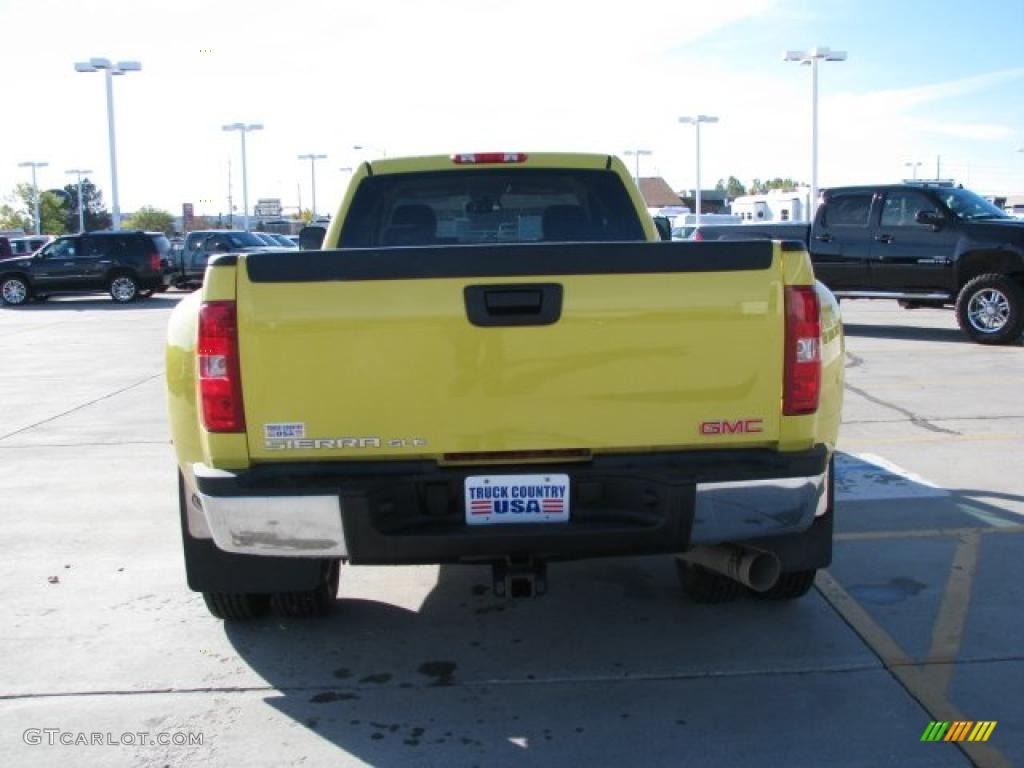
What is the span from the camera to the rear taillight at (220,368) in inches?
132

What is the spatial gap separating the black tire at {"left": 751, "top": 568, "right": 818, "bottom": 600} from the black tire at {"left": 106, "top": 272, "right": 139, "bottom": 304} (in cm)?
2434

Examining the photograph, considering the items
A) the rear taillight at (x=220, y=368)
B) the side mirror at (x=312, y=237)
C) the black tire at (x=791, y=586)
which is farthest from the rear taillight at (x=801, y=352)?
the side mirror at (x=312, y=237)

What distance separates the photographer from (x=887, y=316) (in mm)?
19156

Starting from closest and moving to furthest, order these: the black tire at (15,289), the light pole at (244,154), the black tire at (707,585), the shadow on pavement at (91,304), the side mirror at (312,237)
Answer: the black tire at (707,585) → the side mirror at (312,237) → the shadow on pavement at (91,304) → the black tire at (15,289) → the light pole at (244,154)

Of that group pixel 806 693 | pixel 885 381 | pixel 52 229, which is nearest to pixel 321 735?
pixel 806 693

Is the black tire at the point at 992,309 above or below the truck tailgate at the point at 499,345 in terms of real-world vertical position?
below

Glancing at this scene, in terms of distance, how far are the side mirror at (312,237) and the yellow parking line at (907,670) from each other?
3.29m

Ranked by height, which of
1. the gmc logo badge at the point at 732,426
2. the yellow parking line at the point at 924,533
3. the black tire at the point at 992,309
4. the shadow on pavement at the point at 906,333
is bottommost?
the yellow parking line at the point at 924,533

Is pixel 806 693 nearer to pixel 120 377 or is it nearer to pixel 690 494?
pixel 690 494

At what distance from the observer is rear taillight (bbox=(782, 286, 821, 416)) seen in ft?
11.3

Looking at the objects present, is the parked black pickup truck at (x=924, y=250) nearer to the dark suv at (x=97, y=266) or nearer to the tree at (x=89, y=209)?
the dark suv at (x=97, y=266)

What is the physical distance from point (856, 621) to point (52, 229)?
104m

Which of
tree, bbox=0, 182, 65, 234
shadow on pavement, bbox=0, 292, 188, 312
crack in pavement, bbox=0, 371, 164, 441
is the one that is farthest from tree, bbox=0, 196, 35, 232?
crack in pavement, bbox=0, 371, 164, 441

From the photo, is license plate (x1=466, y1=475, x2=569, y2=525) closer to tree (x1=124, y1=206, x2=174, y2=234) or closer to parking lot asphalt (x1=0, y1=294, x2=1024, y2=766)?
parking lot asphalt (x1=0, y1=294, x2=1024, y2=766)
